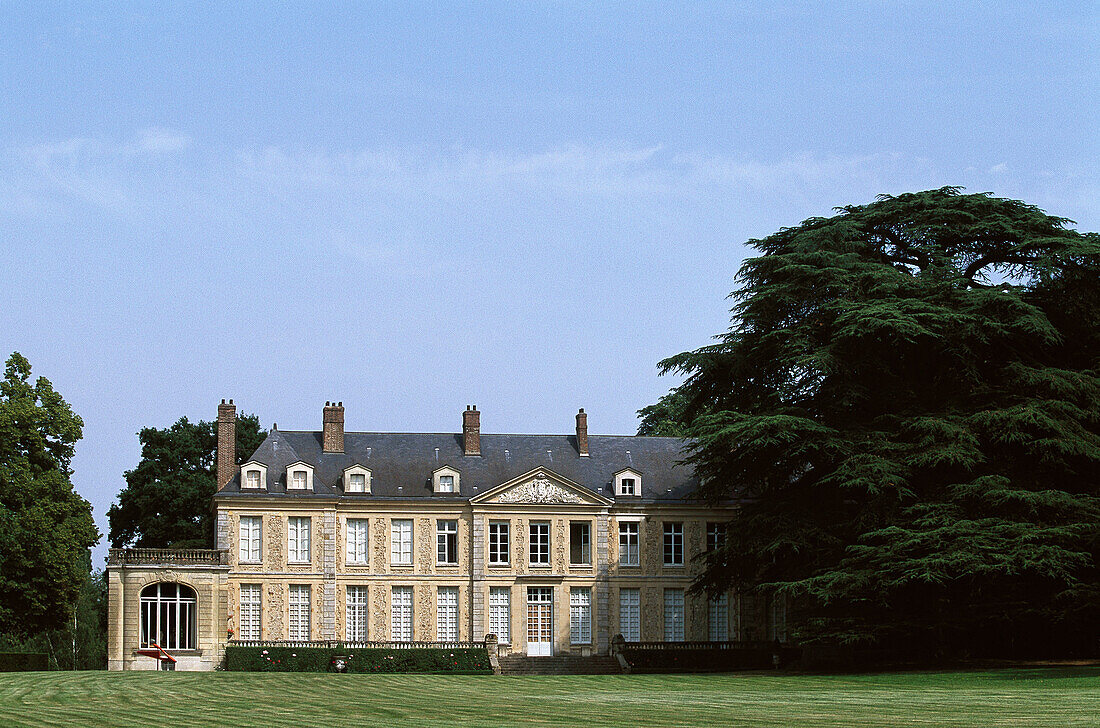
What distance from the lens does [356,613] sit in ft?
138

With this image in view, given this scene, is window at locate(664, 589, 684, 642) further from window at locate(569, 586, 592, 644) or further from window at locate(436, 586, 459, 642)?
window at locate(436, 586, 459, 642)

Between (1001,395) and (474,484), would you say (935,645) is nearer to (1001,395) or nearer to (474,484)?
(1001,395)

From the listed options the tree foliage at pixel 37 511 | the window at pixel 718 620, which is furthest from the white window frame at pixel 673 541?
the tree foliage at pixel 37 511

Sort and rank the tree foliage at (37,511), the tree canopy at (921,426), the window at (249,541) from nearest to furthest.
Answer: the tree canopy at (921,426) → the tree foliage at (37,511) → the window at (249,541)

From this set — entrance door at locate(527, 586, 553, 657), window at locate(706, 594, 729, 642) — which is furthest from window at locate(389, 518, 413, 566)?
window at locate(706, 594, 729, 642)

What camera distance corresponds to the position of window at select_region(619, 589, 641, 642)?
141ft

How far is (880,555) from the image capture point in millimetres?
29906

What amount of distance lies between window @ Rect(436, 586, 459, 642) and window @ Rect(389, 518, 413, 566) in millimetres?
1381

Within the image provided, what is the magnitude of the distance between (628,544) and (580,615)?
2.55 meters

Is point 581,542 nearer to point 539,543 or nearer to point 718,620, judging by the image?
point 539,543

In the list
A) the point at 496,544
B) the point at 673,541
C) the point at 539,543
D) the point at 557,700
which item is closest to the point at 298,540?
the point at 496,544

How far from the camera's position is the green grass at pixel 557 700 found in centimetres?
1627

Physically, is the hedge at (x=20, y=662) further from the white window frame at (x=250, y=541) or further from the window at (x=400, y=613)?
the window at (x=400, y=613)

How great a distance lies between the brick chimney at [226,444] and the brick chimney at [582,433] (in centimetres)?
1043
